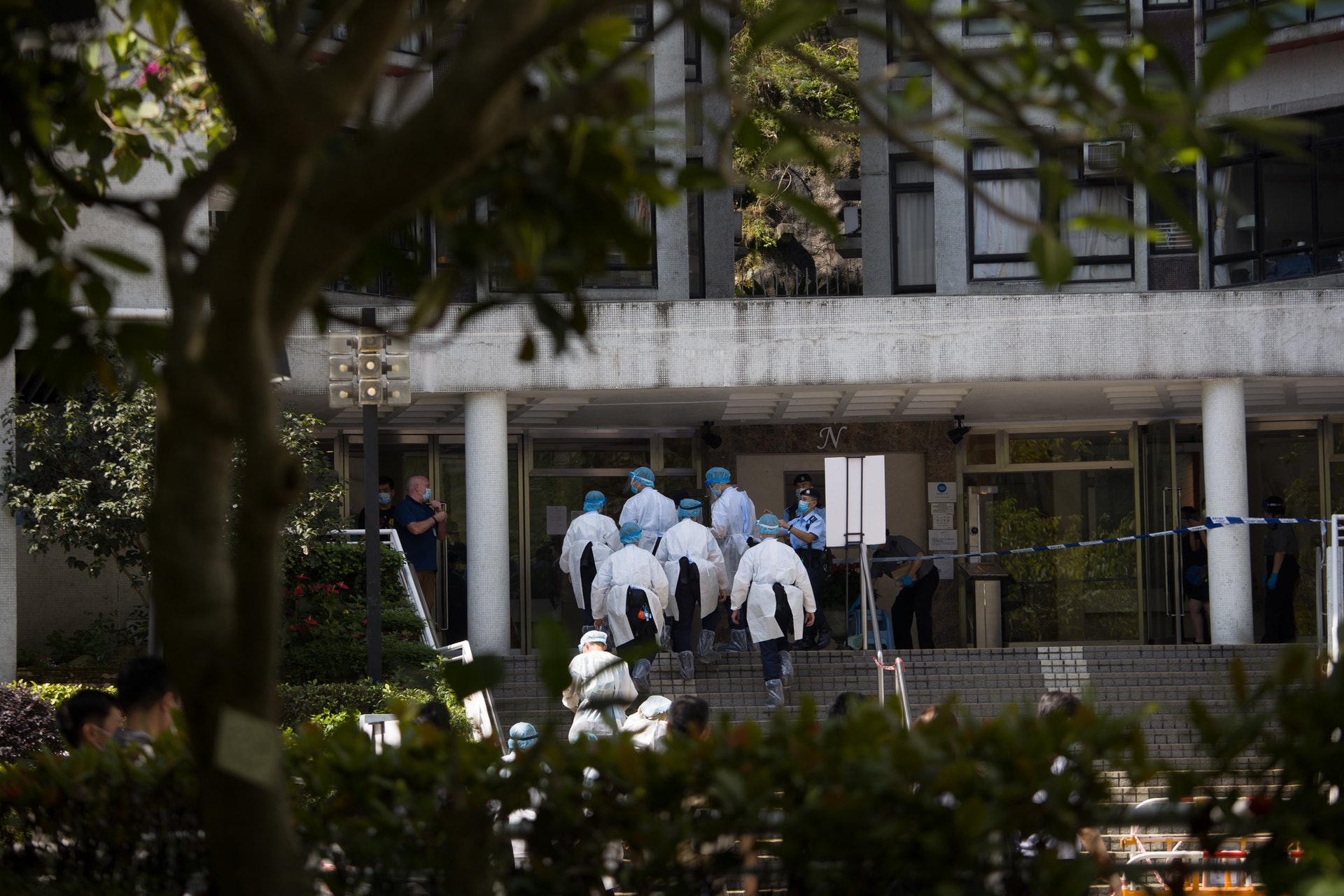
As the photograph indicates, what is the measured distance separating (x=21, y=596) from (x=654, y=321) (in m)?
7.77

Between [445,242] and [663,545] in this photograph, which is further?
[663,545]

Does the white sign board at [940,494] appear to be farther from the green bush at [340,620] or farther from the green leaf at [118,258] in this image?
the green leaf at [118,258]

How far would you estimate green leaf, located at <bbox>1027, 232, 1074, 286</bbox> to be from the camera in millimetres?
2498

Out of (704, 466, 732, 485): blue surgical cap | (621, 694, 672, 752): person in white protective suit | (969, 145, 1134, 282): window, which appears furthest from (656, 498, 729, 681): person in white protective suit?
(969, 145, 1134, 282): window

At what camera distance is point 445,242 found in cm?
304

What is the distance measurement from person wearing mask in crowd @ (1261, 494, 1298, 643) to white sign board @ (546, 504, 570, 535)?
27.9ft

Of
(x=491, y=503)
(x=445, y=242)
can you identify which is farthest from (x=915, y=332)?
(x=445, y=242)

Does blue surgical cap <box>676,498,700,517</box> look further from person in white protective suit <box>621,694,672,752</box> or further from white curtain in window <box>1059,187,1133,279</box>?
white curtain in window <box>1059,187,1133,279</box>

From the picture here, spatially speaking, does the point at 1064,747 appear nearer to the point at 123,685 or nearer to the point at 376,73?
the point at 376,73

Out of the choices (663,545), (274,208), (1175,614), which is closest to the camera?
(274,208)

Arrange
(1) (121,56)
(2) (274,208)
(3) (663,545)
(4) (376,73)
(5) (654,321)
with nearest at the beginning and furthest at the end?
(2) (274,208) → (4) (376,73) → (1) (121,56) → (3) (663,545) → (5) (654,321)

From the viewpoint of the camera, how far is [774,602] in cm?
1255

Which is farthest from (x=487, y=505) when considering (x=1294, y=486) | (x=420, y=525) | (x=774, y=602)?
(x=1294, y=486)

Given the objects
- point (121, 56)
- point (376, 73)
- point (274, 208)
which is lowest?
point (274, 208)
